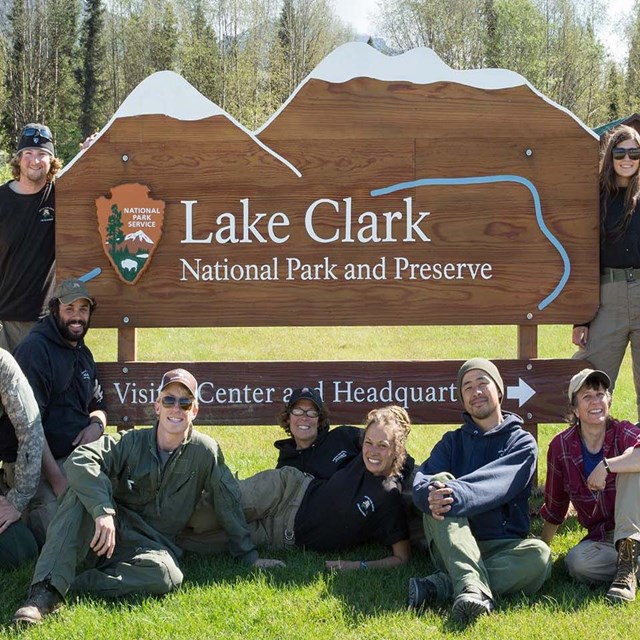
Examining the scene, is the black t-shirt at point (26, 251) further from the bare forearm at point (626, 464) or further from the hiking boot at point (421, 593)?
the bare forearm at point (626, 464)

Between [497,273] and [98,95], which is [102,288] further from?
[98,95]

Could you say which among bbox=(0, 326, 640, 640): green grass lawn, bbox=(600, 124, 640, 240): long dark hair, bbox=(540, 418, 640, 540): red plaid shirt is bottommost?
bbox=(0, 326, 640, 640): green grass lawn

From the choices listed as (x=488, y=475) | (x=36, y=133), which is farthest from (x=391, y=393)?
(x=36, y=133)

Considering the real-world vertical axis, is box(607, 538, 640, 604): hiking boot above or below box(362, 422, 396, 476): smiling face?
below

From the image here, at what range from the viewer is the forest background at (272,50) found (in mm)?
37531

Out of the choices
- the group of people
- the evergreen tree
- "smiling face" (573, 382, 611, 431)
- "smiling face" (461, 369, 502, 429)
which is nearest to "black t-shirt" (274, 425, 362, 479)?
the group of people

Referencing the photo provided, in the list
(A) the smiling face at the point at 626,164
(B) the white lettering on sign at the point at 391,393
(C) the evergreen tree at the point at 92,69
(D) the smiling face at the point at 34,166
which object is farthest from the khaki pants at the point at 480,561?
(C) the evergreen tree at the point at 92,69

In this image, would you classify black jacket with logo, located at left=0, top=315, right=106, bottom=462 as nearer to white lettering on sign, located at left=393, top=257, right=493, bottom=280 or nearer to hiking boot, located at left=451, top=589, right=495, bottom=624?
white lettering on sign, located at left=393, top=257, right=493, bottom=280

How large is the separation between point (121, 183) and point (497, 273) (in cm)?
244

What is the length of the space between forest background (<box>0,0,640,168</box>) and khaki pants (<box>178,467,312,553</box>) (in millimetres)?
30129

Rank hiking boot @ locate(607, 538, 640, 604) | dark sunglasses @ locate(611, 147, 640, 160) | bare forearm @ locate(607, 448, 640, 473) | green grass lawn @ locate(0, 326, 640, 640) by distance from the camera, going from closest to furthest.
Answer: green grass lawn @ locate(0, 326, 640, 640)
hiking boot @ locate(607, 538, 640, 604)
bare forearm @ locate(607, 448, 640, 473)
dark sunglasses @ locate(611, 147, 640, 160)

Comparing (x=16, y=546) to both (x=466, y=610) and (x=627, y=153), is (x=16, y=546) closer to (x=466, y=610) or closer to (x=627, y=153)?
(x=466, y=610)

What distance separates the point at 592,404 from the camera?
4.36 meters

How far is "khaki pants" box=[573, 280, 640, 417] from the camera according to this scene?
213 inches
